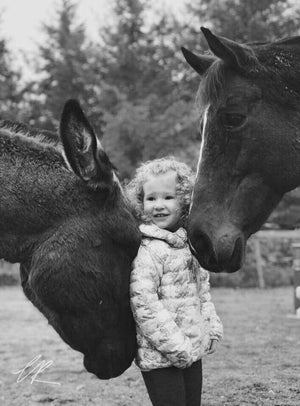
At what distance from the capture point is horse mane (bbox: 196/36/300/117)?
2883 mm

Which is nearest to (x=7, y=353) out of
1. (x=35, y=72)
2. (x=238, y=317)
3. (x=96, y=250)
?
(x=238, y=317)

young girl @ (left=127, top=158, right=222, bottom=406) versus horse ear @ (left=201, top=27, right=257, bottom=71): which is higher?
horse ear @ (left=201, top=27, right=257, bottom=71)

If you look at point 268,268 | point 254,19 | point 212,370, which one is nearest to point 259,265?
point 268,268

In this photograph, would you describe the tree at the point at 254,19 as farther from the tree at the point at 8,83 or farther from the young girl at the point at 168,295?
the young girl at the point at 168,295

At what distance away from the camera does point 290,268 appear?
15617 millimetres

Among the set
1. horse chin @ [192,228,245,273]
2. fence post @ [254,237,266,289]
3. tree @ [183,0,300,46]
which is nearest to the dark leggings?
horse chin @ [192,228,245,273]

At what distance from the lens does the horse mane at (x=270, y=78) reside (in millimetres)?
2883

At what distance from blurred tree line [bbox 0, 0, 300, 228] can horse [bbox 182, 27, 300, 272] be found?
1334cm

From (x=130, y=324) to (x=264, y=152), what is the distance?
1056mm

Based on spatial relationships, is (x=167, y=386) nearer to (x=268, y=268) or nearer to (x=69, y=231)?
(x=69, y=231)

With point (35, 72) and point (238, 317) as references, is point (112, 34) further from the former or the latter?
point (238, 317)

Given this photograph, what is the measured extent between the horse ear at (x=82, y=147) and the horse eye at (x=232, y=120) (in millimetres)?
661

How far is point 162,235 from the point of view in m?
3.03

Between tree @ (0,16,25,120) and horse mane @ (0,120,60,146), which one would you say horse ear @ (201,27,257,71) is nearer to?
horse mane @ (0,120,60,146)
